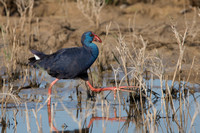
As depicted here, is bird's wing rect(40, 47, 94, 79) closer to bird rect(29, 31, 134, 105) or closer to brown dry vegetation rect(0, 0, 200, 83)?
bird rect(29, 31, 134, 105)

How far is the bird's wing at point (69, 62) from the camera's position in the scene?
17.7 ft

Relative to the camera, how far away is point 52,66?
5469 mm

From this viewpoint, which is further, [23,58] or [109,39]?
[109,39]

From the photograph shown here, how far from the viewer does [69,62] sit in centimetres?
542

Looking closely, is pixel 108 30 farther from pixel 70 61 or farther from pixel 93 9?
pixel 70 61

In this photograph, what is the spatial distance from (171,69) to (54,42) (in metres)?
2.64

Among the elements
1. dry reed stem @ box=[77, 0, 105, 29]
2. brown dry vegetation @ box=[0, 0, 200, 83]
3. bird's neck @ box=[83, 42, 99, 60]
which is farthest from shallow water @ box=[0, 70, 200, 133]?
dry reed stem @ box=[77, 0, 105, 29]

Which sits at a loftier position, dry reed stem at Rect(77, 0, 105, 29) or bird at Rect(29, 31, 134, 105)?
dry reed stem at Rect(77, 0, 105, 29)

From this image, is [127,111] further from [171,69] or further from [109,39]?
[109,39]

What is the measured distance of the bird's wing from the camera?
540 cm

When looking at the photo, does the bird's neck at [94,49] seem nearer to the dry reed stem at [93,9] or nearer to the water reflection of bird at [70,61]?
the water reflection of bird at [70,61]

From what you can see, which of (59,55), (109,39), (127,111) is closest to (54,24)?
(109,39)

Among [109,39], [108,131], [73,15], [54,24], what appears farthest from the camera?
[73,15]

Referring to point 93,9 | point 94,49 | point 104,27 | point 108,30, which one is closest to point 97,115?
point 94,49
